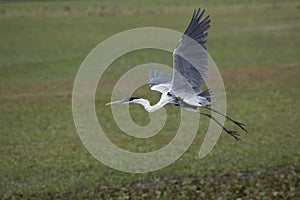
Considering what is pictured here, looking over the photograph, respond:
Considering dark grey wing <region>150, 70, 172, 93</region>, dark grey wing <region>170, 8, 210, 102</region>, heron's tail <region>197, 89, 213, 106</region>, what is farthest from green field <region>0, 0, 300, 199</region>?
dark grey wing <region>170, 8, 210, 102</region>

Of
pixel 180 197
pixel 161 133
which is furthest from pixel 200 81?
pixel 161 133

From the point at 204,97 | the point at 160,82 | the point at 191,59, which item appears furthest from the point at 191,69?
the point at 160,82

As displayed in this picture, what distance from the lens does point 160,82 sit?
27.0 feet

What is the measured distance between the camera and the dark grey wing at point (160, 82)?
311 inches

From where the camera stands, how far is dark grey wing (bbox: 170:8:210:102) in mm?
7293

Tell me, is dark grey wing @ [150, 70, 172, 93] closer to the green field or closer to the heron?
the heron

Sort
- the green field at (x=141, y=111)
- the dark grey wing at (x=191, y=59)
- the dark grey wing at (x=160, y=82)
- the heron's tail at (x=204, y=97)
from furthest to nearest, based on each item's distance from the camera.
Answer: the green field at (x=141, y=111)
the dark grey wing at (x=160, y=82)
the heron's tail at (x=204, y=97)
the dark grey wing at (x=191, y=59)

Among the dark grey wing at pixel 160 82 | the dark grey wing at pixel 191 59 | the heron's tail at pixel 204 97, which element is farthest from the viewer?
the dark grey wing at pixel 160 82

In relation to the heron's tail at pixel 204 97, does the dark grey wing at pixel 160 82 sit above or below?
above

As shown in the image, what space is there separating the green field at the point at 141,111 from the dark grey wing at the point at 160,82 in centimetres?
198

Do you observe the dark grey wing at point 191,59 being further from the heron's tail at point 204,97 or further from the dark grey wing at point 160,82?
the dark grey wing at point 160,82

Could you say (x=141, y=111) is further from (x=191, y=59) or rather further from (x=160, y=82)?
(x=191, y=59)

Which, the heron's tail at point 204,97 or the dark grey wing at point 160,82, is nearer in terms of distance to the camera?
the heron's tail at point 204,97

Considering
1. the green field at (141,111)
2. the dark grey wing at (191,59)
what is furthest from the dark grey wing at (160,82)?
the green field at (141,111)
